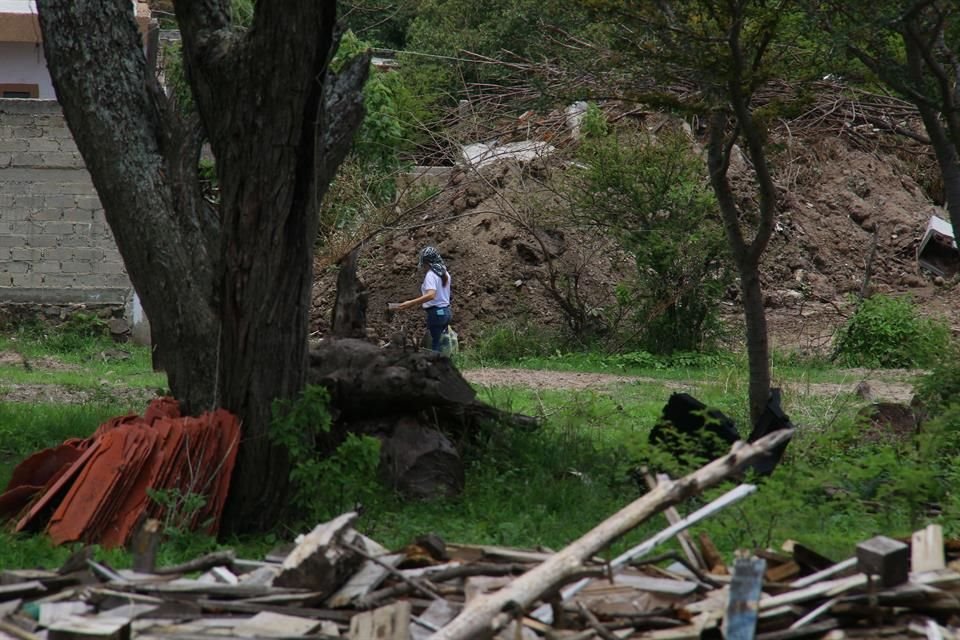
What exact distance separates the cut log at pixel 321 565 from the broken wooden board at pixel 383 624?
34cm

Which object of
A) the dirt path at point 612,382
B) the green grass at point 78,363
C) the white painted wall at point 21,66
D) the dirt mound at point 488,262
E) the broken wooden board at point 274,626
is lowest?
the green grass at point 78,363

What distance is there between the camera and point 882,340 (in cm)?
1566

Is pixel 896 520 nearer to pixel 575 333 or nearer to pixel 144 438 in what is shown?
pixel 144 438

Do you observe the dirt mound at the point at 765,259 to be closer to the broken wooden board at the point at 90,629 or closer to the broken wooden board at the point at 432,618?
the broken wooden board at the point at 432,618

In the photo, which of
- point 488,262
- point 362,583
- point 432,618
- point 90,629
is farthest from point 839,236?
point 90,629

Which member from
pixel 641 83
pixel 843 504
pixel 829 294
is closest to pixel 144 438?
pixel 843 504

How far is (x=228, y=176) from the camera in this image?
6645 mm

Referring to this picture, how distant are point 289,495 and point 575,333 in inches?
452

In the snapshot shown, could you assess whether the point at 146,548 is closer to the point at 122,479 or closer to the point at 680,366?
the point at 122,479

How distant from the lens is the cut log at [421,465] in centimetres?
758

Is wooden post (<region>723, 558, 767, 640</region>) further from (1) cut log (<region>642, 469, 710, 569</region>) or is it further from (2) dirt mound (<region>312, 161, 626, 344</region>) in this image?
(2) dirt mound (<region>312, 161, 626, 344</region>)

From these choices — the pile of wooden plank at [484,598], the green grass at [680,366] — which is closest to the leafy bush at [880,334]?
the green grass at [680,366]

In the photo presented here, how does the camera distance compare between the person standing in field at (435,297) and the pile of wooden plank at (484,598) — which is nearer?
the pile of wooden plank at (484,598)

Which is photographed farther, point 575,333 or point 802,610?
point 575,333
